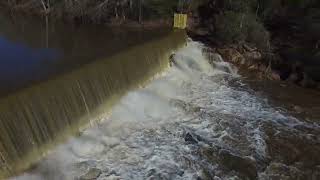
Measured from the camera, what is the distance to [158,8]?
20844mm

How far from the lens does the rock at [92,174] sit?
7.92 meters

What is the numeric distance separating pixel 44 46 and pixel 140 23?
22.8 ft

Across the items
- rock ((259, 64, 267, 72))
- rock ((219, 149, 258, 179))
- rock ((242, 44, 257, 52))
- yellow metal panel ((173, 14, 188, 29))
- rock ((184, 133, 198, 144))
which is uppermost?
rock ((184, 133, 198, 144))

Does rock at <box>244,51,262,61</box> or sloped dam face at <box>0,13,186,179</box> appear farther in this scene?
rock at <box>244,51,262,61</box>

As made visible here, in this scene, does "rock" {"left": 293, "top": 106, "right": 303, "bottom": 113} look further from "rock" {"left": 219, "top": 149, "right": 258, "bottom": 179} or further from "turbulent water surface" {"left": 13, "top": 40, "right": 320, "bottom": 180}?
"rock" {"left": 219, "top": 149, "right": 258, "bottom": 179}

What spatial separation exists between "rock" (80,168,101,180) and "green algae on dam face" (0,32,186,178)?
3.40 feet

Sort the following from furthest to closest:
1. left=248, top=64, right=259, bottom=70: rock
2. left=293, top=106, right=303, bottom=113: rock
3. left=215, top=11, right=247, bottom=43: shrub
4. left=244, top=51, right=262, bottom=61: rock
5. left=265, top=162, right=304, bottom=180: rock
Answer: left=215, top=11, right=247, bottom=43: shrub, left=244, top=51, right=262, bottom=61: rock, left=248, top=64, right=259, bottom=70: rock, left=293, top=106, right=303, bottom=113: rock, left=265, top=162, right=304, bottom=180: rock

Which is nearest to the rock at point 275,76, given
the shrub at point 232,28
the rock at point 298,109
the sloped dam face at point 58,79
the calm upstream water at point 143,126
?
the calm upstream water at point 143,126

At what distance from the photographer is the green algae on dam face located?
25.6 feet

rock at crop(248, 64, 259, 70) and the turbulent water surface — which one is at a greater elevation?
the turbulent water surface

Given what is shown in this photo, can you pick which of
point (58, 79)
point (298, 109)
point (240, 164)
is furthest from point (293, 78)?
point (58, 79)

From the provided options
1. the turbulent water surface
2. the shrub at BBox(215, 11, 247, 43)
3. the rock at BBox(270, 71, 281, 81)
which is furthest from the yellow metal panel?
the turbulent water surface

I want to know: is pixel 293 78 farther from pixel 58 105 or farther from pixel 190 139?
pixel 58 105

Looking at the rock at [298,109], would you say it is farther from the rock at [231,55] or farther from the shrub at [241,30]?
the shrub at [241,30]
